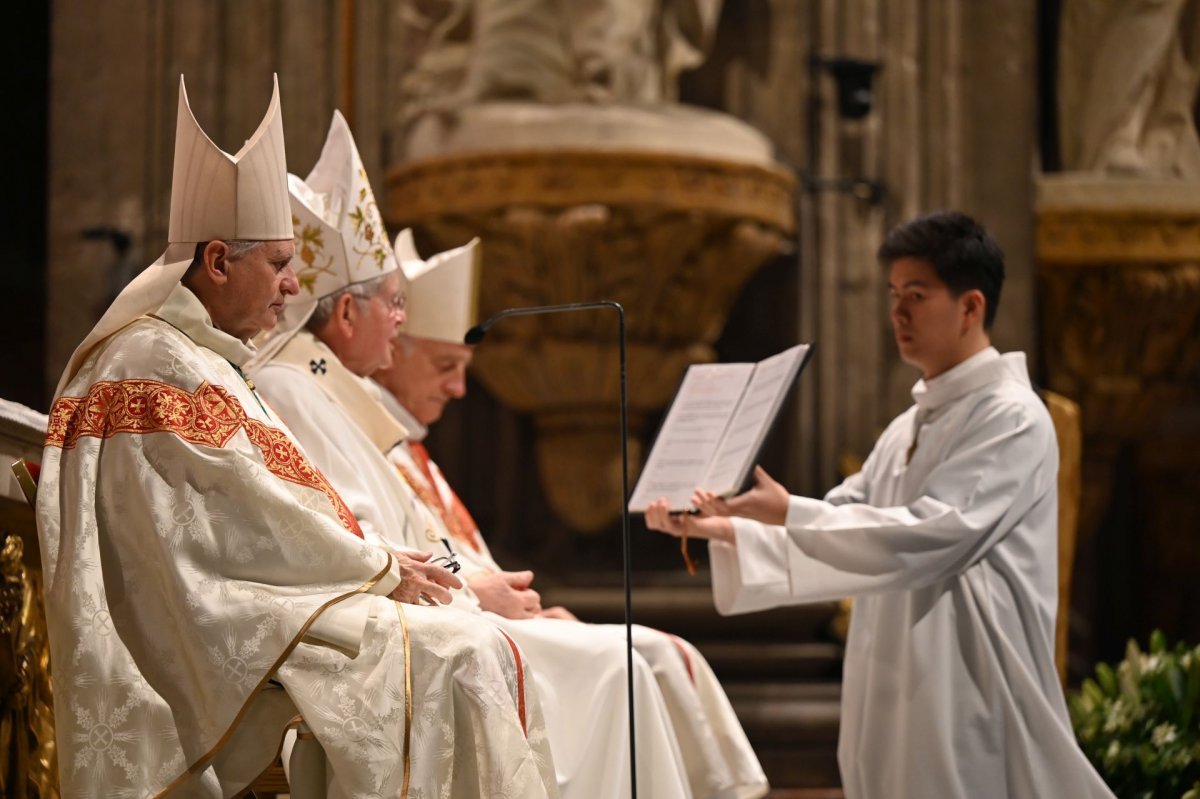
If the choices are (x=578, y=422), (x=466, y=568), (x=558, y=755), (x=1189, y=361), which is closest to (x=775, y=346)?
(x=578, y=422)

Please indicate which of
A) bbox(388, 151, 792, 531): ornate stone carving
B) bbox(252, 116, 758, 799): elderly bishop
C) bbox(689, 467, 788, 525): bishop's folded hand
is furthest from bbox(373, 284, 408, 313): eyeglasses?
bbox(388, 151, 792, 531): ornate stone carving

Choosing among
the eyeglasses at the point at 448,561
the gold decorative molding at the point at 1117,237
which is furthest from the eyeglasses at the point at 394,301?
the gold decorative molding at the point at 1117,237

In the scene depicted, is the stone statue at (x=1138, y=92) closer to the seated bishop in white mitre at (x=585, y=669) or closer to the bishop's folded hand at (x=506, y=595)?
the seated bishop in white mitre at (x=585, y=669)

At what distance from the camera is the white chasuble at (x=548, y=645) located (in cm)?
346

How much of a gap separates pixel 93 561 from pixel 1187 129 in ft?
18.9

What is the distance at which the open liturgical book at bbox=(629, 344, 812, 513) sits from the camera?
3.73 metres

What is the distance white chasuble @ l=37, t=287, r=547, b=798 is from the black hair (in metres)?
1.68

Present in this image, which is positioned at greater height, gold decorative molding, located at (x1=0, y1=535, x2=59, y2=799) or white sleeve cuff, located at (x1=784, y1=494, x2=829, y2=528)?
white sleeve cuff, located at (x1=784, y1=494, x2=829, y2=528)

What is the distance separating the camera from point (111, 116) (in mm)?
Answer: 6812

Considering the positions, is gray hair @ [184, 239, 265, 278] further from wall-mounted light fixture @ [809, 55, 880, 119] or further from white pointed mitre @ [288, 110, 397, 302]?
wall-mounted light fixture @ [809, 55, 880, 119]

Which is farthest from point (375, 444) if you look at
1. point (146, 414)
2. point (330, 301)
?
point (146, 414)

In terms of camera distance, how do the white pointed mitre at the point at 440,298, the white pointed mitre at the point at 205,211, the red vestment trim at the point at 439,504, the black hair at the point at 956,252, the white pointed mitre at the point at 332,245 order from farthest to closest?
the white pointed mitre at the point at 440,298, the red vestment trim at the point at 439,504, the black hair at the point at 956,252, the white pointed mitre at the point at 332,245, the white pointed mitre at the point at 205,211

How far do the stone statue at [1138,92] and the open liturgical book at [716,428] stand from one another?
3.82 metres

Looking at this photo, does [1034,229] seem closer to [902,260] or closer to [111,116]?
[902,260]
